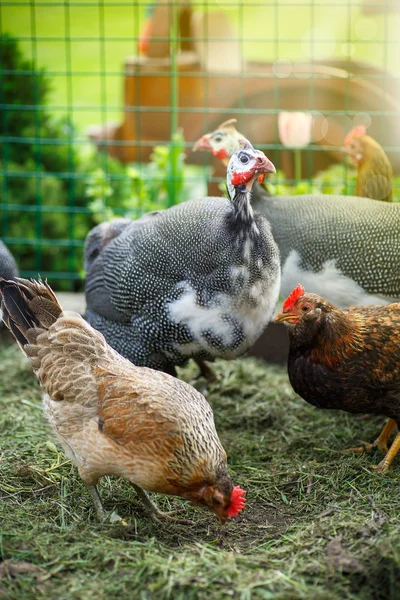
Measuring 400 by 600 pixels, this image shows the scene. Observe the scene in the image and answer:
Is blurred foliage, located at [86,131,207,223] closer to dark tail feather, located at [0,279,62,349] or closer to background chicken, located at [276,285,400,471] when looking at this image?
dark tail feather, located at [0,279,62,349]

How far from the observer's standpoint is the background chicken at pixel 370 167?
4.99 metres

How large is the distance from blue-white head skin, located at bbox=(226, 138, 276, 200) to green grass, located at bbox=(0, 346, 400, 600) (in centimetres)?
144

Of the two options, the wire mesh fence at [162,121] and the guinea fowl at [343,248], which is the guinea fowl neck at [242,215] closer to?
the guinea fowl at [343,248]

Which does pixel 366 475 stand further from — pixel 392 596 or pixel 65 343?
A: pixel 65 343

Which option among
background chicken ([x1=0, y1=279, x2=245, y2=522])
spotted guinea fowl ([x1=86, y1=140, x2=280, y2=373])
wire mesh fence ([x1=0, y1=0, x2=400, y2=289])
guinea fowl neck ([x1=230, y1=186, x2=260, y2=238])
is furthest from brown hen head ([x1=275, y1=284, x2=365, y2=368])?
wire mesh fence ([x1=0, y1=0, x2=400, y2=289])

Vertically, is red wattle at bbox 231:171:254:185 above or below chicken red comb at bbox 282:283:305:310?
above

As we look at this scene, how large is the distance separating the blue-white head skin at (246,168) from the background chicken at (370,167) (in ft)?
4.42

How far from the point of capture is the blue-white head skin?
386cm

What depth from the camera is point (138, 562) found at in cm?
297

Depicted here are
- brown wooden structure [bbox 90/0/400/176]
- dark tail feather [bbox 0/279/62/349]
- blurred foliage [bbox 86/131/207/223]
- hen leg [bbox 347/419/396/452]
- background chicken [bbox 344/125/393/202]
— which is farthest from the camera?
brown wooden structure [bbox 90/0/400/176]

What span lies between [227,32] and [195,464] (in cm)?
514

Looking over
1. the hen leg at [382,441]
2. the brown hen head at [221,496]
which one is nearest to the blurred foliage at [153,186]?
the hen leg at [382,441]

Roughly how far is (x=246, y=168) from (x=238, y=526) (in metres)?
1.73

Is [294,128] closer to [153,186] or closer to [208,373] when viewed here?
[153,186]
